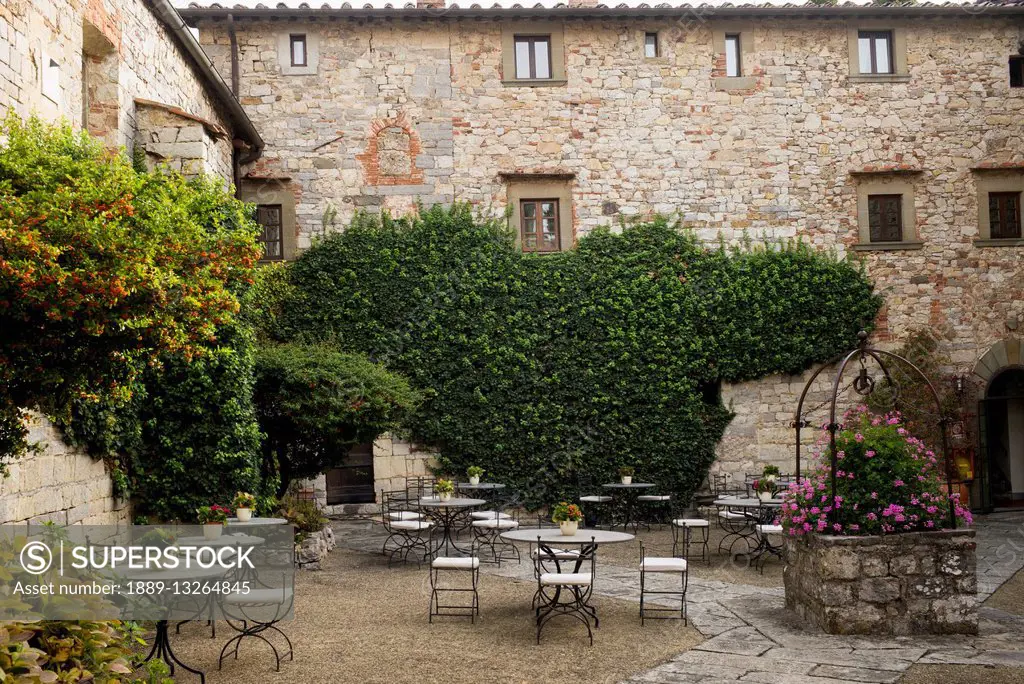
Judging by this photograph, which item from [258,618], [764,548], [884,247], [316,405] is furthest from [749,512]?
[258,618]

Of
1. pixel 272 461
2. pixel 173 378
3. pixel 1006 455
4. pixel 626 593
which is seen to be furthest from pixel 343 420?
pixel 1006 455

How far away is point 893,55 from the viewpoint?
51.5 feet

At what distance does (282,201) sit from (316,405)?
4856mm

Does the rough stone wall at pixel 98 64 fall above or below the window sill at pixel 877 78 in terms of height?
below

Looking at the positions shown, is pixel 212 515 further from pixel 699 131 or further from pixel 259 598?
pixel 699 131

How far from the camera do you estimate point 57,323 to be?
496 cm

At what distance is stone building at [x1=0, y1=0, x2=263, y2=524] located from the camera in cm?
740

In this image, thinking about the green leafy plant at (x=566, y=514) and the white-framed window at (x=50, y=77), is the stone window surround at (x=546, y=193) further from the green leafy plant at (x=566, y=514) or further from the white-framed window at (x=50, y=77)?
the white-framed window at (x=50, y=77)

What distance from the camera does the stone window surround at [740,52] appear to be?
15414 millimetres

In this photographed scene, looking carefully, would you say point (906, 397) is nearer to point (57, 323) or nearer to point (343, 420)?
point (343, 420)

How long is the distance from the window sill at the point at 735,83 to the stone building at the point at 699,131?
0.04 metres

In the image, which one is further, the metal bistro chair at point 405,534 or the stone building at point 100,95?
the metal bistro chair at point 405,534

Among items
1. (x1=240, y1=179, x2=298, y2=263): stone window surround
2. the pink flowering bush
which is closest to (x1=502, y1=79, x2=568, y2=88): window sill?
(x1=240, y1=179, x2=298, y2=263): stone window surround

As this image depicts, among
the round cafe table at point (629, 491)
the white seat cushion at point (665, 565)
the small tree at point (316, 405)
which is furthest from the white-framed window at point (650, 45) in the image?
the white seat cushion at point (665, 565)
